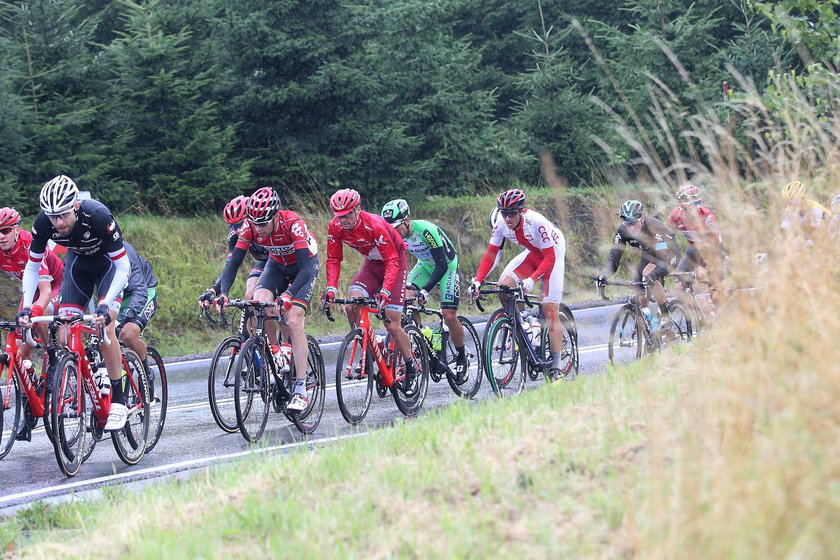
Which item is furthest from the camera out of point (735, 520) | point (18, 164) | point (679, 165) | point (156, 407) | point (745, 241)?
point (18, 164)

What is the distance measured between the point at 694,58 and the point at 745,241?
77.6 ft

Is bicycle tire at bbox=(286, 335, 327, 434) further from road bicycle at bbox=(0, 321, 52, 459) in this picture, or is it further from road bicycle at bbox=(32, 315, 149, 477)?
road bicycle at bbox=(0, 321, 52, 459)

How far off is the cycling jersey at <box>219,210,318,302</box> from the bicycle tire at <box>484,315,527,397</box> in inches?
85.9

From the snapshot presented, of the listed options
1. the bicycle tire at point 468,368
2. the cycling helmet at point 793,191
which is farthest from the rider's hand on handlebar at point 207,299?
the cycling helmet at point 793,191

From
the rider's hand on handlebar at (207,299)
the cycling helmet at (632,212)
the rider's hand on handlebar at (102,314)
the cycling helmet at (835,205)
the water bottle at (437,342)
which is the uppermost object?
the cycling helmet at (632,212)

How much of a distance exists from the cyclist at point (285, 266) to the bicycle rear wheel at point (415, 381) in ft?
3.74

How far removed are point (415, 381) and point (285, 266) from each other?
1821mm

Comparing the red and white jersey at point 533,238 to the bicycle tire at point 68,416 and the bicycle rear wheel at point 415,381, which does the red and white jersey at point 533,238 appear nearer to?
the bicycle rear wheel at point 415,381

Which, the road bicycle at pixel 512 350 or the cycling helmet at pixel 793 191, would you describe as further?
the road bicycle at pixel 512 350

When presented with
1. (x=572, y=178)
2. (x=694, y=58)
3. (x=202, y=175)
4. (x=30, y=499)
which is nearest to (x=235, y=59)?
(x=202, y=175)

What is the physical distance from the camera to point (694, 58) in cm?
2703

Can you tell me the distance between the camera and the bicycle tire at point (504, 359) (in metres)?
10.8

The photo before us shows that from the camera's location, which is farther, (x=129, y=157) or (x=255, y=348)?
(x=129, y=157)

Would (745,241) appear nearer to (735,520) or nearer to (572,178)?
(735,520)
